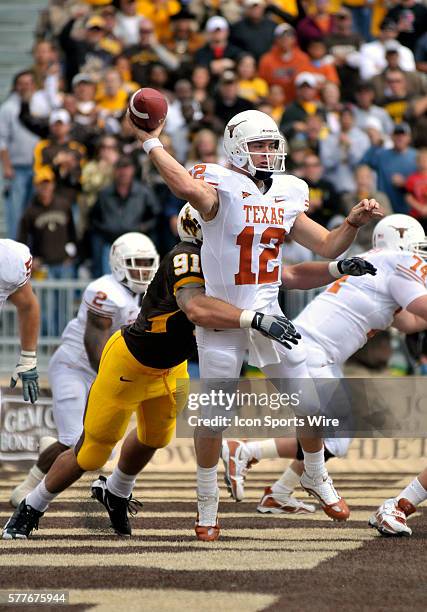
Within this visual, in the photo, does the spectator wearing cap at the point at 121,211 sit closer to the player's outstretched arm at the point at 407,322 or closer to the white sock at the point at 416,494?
the player's outstretched arm at the point at 407,322

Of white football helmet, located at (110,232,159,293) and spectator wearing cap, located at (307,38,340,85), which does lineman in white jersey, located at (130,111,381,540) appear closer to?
white football helmet, located at (110,232,159,293)

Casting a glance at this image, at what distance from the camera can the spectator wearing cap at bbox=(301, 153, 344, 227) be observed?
13.0m

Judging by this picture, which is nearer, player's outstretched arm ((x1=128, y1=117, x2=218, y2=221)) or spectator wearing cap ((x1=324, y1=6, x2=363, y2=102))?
player's outstretched arm ((x1=128, y1=117, x2=218, y2=221))

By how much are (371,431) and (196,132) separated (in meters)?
4.83

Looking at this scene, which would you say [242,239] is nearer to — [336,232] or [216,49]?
[336,232]

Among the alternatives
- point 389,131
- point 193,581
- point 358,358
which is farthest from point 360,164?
point 193,581

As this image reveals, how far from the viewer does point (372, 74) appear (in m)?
15.0

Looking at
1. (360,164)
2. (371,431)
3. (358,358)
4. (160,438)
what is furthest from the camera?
(360,164)

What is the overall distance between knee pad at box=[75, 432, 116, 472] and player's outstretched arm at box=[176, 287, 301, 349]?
79 centimetres

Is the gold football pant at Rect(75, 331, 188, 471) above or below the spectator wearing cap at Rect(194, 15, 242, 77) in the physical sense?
above

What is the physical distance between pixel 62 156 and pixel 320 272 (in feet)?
21.8

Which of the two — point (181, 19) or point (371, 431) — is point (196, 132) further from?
point (371, 431)

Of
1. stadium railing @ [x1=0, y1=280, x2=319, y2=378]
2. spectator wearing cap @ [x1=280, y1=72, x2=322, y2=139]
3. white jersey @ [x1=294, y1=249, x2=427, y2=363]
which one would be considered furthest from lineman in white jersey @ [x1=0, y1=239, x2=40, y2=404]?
spectator wearing cap @ [x1=280, y1=72, x2=322, y2=139]

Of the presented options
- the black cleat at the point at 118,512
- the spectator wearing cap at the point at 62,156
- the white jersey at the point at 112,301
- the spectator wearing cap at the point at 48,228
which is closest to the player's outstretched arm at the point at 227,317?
the black cleat at the point at 118,512
